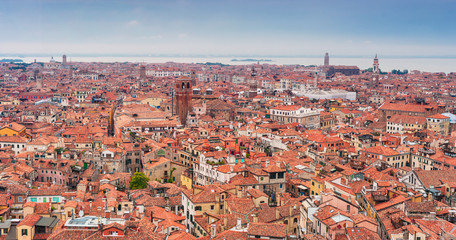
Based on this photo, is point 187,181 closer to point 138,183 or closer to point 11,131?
point 138,183

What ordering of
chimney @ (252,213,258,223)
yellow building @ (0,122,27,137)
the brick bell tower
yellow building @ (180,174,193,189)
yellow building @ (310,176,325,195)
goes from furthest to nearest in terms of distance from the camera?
the brick bell tower < yellow building @ (0,122,27,137) < yellow building @ (180,174,193,189) < yellow building @ (310,176,325,195) < chimney @ (252,213,258,223)

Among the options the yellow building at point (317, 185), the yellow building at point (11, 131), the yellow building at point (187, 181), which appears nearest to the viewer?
the yellow building at point (317, 185)

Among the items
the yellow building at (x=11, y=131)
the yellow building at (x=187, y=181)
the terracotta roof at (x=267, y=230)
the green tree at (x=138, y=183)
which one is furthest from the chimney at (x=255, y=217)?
the yellow building at (x=11, y=131)

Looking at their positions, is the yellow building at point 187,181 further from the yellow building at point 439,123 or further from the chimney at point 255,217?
the yellow building at point 439,123

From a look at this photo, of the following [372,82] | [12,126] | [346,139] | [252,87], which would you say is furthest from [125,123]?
[372,82]

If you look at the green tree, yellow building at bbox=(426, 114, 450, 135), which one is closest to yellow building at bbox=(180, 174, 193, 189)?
the green tree

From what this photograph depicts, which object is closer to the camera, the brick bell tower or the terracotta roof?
the terracotta roof

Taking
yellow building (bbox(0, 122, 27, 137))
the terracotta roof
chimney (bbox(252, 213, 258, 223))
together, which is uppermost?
the terracotta roof

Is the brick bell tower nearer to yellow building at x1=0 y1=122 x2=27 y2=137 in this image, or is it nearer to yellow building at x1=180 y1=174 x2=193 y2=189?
yellow building at x1=0 y1=122 x2=27 y2=137

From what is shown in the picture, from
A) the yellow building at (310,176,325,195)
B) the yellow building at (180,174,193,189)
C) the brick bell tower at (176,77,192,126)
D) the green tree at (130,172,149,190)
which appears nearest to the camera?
the yellow building at (310,176,325,195)

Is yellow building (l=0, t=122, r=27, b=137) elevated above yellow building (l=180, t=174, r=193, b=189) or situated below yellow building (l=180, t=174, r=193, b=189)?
above
